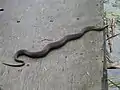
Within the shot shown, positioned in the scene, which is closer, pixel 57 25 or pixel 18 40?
pixel 18 40

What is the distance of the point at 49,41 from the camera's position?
129cm

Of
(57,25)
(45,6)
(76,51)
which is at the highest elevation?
(45,6)

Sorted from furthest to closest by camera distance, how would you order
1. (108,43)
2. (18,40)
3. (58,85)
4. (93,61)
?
(108,43), (18,40), (93,61), (58,85)

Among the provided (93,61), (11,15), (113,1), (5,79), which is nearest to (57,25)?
(11,15)

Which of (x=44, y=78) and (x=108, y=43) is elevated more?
(x=108, y=43)

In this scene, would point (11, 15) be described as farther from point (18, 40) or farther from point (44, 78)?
point (44, 78)

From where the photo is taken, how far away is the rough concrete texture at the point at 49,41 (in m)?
1.02

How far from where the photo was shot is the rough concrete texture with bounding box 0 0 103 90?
40.2 inches

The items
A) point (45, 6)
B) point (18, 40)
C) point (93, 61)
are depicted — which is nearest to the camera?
point (93, 61)

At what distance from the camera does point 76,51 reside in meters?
1.19

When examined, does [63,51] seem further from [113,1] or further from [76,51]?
[113,1]

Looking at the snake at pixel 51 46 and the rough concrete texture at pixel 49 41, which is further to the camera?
the snake at pixel 51 46

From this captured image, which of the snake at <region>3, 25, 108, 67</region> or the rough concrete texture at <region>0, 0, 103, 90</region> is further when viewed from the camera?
the snake at <region>3, 25, 108, 67</region>

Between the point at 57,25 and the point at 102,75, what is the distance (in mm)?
440
